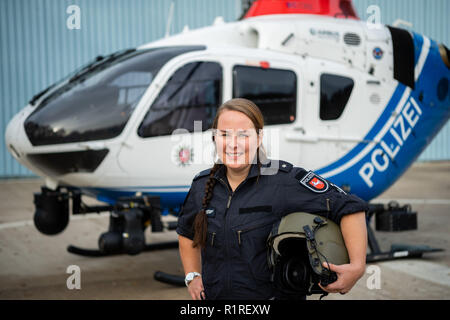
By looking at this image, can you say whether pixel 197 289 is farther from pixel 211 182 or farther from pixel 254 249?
pixel 211 182

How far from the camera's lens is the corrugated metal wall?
1371 cm

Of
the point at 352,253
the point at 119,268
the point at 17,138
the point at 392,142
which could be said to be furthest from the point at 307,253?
the point at 119,268

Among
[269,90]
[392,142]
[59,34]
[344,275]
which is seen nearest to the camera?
[344,275]

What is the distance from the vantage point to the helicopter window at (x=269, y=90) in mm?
5066

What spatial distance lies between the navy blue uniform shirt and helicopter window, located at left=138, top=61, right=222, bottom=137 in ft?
9.39

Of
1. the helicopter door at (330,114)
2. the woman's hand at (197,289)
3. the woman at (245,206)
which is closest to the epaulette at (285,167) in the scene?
the woman at (245,206)

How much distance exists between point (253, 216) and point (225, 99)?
3141mm

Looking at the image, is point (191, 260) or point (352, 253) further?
point (191, 260)

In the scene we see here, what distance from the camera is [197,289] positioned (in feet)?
6.75

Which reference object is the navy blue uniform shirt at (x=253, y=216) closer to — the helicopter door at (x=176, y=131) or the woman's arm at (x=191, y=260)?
the woman's arm at (x=191, y=260)

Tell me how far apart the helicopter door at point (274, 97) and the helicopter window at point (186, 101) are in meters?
0.24

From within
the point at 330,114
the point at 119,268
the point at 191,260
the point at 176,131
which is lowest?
the point at 119,268

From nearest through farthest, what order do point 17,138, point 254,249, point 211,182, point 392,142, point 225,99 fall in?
point 254,249
point 211,182
point 17,138
point 225,99
point 392,142

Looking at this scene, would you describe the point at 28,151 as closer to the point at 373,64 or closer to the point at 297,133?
the point at 297,133
